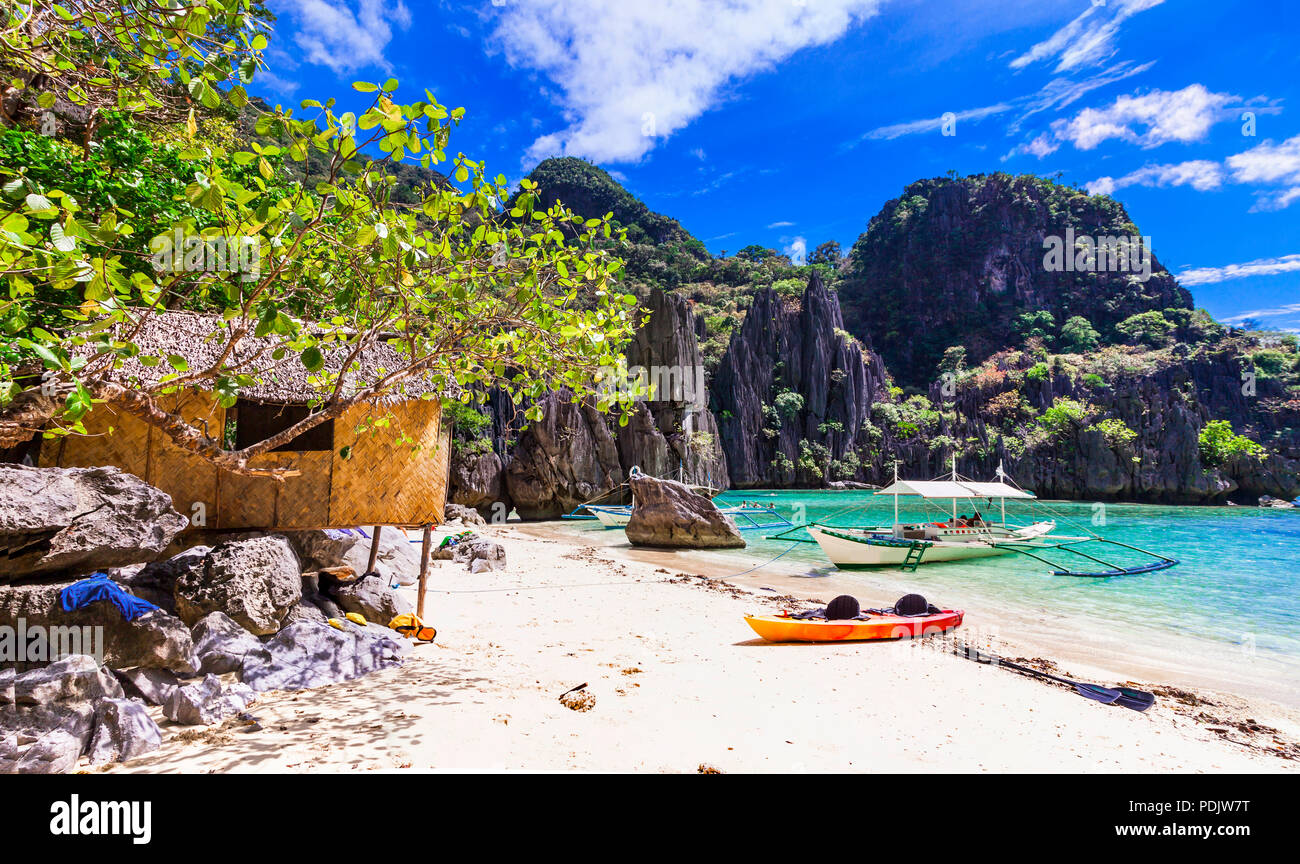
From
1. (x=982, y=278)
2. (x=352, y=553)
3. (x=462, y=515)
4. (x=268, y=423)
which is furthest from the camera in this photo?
(x=982, y=278)

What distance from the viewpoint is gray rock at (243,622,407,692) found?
4.43 metres

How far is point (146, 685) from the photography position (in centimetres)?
393

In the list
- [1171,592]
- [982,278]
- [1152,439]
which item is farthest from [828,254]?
[1171,592]

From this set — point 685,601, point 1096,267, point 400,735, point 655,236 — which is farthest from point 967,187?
point 400,735

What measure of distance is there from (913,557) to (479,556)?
40.0ft

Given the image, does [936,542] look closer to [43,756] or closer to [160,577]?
[160,577]

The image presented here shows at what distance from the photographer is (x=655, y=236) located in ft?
325

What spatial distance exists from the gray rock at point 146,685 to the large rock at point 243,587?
0.69 meters

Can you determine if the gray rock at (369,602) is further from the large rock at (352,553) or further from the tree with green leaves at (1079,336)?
the tree with green leaves at (1079,336)

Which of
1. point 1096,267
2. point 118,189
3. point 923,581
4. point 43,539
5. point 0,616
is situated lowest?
point 923,581

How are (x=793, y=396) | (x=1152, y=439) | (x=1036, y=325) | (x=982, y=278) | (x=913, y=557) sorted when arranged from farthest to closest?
(x=982, y=278) < (x=1036, y=325) < (x=793, y=396) < (x=1152, y=439) < (x=913, y=557)

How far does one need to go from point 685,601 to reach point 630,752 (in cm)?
677

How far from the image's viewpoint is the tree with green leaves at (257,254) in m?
2.25
